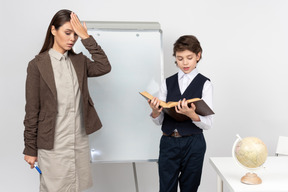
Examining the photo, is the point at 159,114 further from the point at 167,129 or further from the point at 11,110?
the point at 11,110

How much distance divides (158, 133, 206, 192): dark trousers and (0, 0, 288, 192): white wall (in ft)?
3.05

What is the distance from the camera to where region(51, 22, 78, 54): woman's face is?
172 cm

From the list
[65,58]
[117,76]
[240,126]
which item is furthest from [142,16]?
[240,126]

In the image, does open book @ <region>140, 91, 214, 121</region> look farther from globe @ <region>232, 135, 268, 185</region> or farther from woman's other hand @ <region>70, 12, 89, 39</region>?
woman's other hand @ <region>70, 12, 89, 39</region>

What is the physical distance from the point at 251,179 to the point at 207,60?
1.38m

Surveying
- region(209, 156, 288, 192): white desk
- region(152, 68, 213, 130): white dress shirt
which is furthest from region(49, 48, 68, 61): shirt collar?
region(209, 156, 288, 192): white desk

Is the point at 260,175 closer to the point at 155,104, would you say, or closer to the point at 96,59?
the point at 155,104

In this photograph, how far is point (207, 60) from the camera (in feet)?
8.66

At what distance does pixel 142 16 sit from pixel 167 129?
1.13m

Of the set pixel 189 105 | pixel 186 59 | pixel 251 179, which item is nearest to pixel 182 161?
pixel 189 105

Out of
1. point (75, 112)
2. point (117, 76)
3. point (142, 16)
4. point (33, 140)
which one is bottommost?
point (33, 140)

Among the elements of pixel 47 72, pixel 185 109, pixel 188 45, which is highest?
pixel 188 45

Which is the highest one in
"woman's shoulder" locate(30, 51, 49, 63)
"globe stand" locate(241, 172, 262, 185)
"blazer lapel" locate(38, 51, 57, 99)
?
"woman's shoulder" locate(30, 51, 49, 63)

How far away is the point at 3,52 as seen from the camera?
256 centimetres
